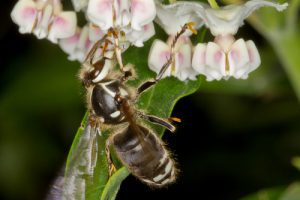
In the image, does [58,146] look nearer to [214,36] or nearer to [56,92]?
[56,92]

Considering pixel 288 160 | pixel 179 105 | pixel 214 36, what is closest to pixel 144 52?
pixel 214 36

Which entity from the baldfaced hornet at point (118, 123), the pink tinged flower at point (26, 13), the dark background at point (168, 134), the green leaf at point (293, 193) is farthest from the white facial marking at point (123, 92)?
the dark background at point (168, 134)

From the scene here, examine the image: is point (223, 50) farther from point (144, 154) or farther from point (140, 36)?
point (144, 154)

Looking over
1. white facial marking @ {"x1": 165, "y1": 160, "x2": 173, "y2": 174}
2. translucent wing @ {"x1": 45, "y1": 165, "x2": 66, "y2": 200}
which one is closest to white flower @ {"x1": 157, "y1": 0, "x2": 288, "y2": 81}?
white facial marking @ {"x1": 165, "y1": 160, "x2": 173, "y2": 174}

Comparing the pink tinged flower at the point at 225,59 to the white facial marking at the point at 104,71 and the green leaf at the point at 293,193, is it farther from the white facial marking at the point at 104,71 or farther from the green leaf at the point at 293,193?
the green leaf at the point at 293,193

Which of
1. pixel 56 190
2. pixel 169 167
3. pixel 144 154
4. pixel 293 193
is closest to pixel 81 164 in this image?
pixel 56 190

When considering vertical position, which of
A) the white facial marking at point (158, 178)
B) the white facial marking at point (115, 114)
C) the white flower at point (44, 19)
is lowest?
the white facial marking at point (158, 178)

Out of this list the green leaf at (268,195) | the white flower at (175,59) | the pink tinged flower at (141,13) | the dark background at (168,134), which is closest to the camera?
the pink tinged flower at (141,13)

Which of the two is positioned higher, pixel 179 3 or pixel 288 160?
pixel 179 3
